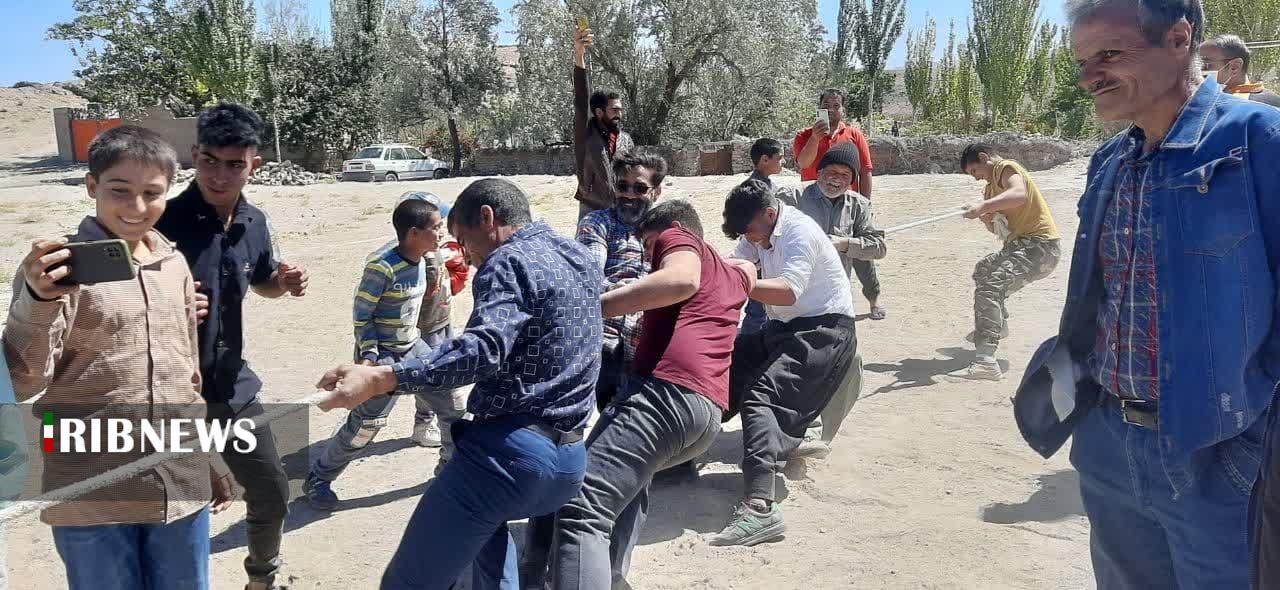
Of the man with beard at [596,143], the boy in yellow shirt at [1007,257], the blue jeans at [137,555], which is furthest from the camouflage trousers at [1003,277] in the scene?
the blue jeans at [137,555]

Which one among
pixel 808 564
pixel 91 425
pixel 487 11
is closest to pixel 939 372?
pixel 808 564

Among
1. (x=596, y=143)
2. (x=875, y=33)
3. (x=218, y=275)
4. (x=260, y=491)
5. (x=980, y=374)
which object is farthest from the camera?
(x=875, y=33)

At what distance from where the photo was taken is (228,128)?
9.86ft

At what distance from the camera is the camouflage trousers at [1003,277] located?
244 inches

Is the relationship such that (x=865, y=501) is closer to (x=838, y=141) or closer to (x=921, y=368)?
(x=921, y=368)

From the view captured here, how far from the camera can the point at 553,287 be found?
2514mm

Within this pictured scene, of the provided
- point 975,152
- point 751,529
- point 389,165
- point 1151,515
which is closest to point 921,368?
point 975,152

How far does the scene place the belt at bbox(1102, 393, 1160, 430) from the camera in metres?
2.04

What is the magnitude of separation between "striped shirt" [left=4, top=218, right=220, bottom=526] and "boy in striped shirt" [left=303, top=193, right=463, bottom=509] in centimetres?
167

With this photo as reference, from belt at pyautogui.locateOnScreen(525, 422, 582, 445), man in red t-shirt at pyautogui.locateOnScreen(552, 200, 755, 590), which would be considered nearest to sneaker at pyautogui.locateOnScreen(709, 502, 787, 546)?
man in red t-shirt at pyautogui.locateOnScreen(552, 200, 755, 590)

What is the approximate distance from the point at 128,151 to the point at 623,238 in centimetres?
205

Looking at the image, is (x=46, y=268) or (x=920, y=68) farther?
(x=920, y=68)

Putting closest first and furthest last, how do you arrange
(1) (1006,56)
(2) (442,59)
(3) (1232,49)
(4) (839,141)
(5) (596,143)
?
1. (3) (1232,49)
2. (5) (596,143)
3. (4) (839,141)
4. (1) (1006,56)
5. (2) (442,59)

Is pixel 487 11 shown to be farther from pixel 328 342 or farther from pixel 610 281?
pixel 610 281
